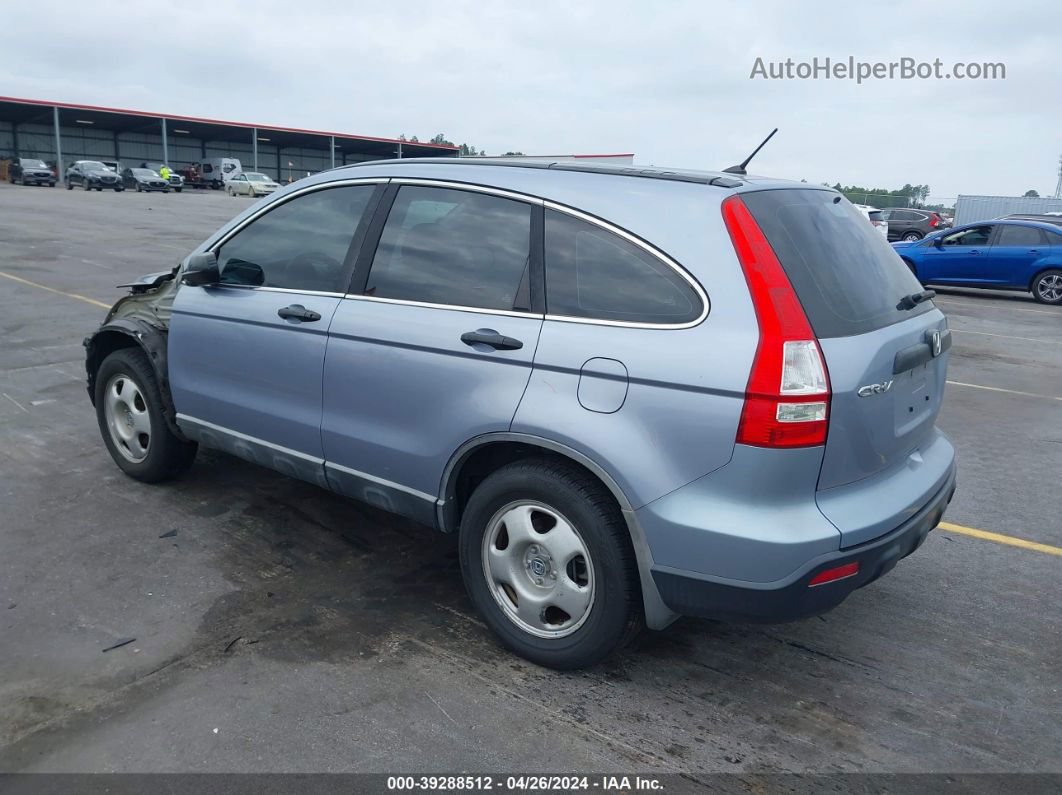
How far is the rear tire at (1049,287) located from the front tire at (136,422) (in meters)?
17.1

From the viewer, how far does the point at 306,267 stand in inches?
157

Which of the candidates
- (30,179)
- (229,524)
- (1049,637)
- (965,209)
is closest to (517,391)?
(229,524)

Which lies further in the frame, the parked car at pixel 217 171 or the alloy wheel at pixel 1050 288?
the parked car at pixel 217 171

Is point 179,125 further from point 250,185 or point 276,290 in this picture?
point 276,290

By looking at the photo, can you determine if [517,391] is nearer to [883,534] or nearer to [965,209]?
[883,534]

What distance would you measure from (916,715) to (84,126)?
70537 millimetres

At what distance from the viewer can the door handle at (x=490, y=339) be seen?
3121mm

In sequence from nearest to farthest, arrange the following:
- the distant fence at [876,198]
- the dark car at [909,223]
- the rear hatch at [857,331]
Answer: the rear hatch at [857,331], the dark car at [909,223], the distant fence at [876,198]

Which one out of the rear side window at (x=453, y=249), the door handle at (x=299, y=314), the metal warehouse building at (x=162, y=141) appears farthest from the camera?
the metal warehouse building at (x=162, y=141)

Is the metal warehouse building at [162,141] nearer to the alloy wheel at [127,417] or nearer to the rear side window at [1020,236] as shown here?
the rear side window at [1020,236]

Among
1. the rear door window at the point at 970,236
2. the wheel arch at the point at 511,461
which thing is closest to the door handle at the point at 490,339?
the wheel arch at the point at 511,461

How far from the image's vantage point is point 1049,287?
16.9m

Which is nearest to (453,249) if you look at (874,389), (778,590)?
(874,389)

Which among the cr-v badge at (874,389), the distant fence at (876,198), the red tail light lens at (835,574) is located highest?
the distant fence at (876,198)
